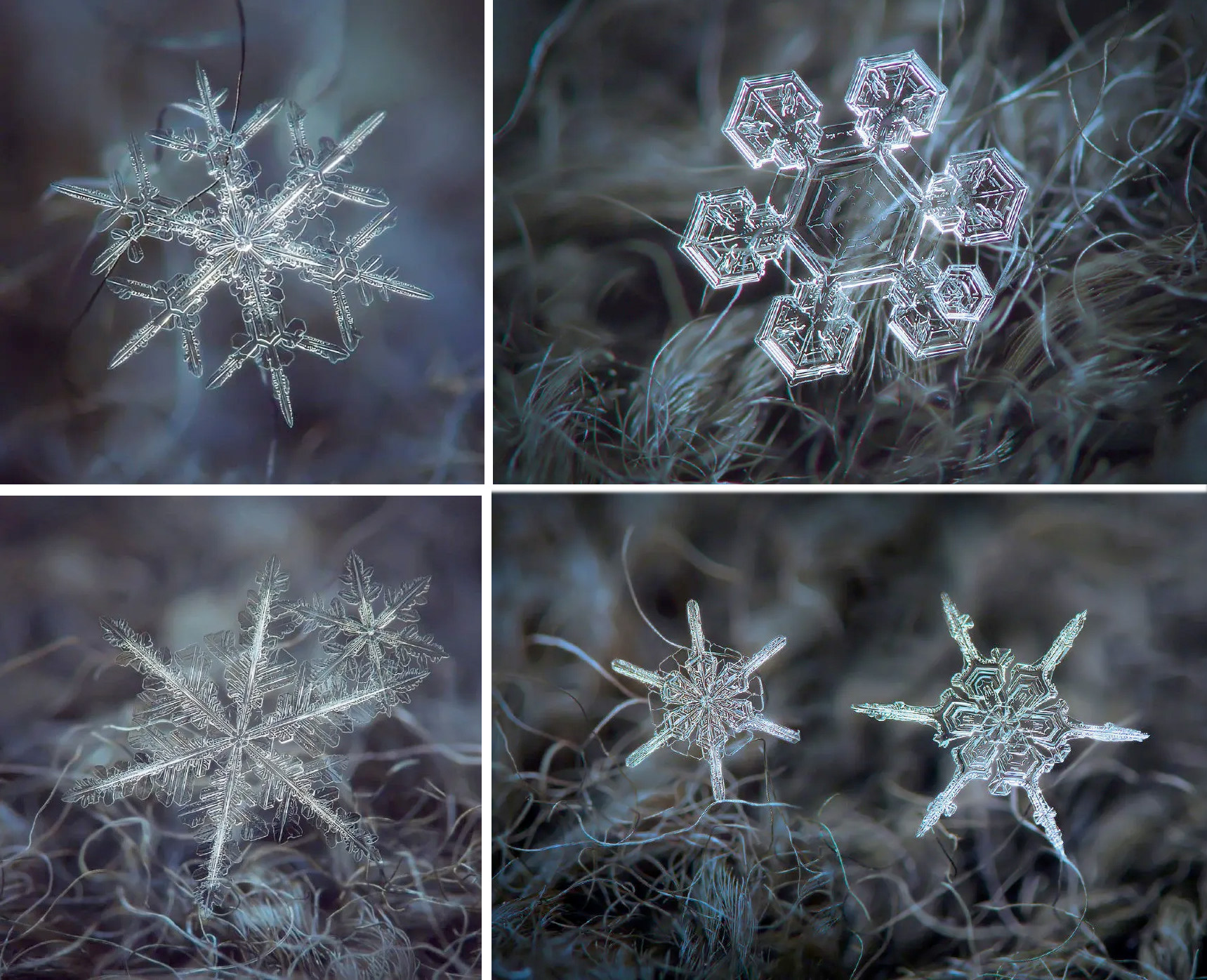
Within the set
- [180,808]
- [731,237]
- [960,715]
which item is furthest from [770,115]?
[180,808]

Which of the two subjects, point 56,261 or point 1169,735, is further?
point 1169,735

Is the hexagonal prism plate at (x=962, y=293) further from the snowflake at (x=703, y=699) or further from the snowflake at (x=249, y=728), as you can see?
the snowflake at (x=249, y=728)

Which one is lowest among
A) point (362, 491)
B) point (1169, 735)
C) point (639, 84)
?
point (1169, 735)

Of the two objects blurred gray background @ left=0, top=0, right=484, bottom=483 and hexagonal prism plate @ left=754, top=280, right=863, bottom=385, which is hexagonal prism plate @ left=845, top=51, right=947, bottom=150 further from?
blurred gray background @ left=0, top=0, right=484, bottom=483

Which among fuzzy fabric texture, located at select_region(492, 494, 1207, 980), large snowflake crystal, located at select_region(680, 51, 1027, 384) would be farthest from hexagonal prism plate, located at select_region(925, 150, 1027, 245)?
fuzzy fabric texture, located at select_region(492, 494, 1207, 980)

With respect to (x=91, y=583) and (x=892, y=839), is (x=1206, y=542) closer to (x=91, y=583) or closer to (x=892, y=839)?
(x=892, y=839)

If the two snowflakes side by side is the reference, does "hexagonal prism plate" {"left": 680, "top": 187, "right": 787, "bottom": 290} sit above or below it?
above

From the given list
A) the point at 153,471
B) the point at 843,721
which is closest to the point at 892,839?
the point at 843,721

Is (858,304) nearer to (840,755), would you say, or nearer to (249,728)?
(840,755)
